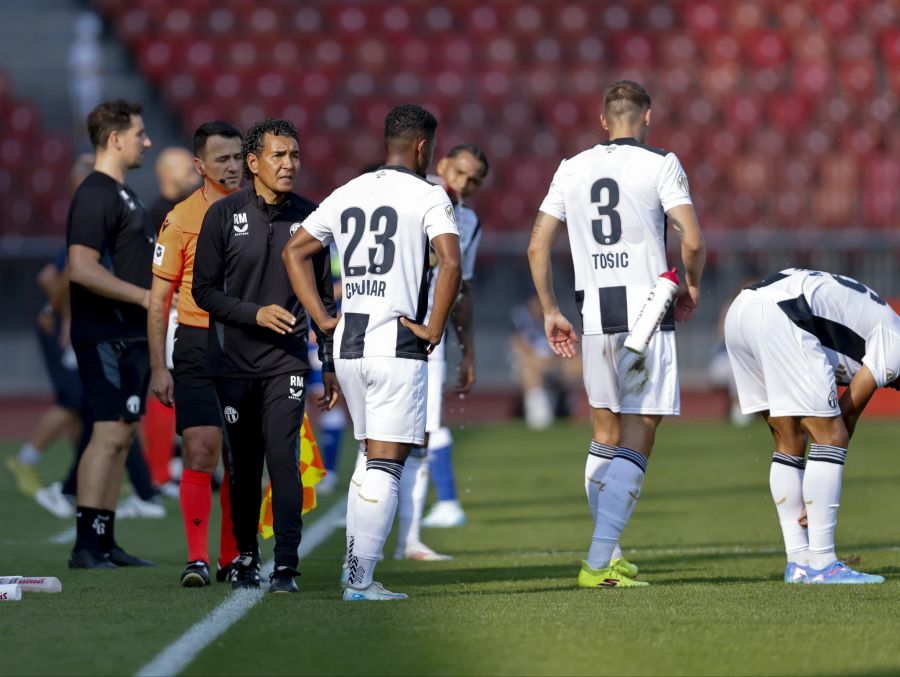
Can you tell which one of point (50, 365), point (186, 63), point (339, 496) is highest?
point (186, 63)

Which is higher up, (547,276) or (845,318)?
(547,276)

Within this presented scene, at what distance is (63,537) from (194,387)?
2.75 m

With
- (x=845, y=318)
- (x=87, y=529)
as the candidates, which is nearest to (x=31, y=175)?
(x=87, y=529)

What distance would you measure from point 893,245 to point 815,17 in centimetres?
540

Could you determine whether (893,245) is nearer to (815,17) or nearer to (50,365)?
(815,17)

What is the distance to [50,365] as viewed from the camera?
11.5 metres

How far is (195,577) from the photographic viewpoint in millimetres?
6484

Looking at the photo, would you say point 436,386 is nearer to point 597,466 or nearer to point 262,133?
point 597,466

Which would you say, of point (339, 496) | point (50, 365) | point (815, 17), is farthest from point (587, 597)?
point (815, 17)

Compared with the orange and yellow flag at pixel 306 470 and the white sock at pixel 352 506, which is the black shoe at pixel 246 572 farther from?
the white sock at pixel 352 506

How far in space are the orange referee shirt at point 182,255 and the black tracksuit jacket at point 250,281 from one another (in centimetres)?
32

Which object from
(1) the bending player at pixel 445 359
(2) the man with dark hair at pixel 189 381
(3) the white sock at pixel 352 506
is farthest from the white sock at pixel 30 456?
(3) the white sock at pixel 352 506

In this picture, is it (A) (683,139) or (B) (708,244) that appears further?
(A) (683,139)

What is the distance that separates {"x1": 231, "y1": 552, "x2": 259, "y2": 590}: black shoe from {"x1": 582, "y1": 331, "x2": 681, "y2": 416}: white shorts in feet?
5.23
